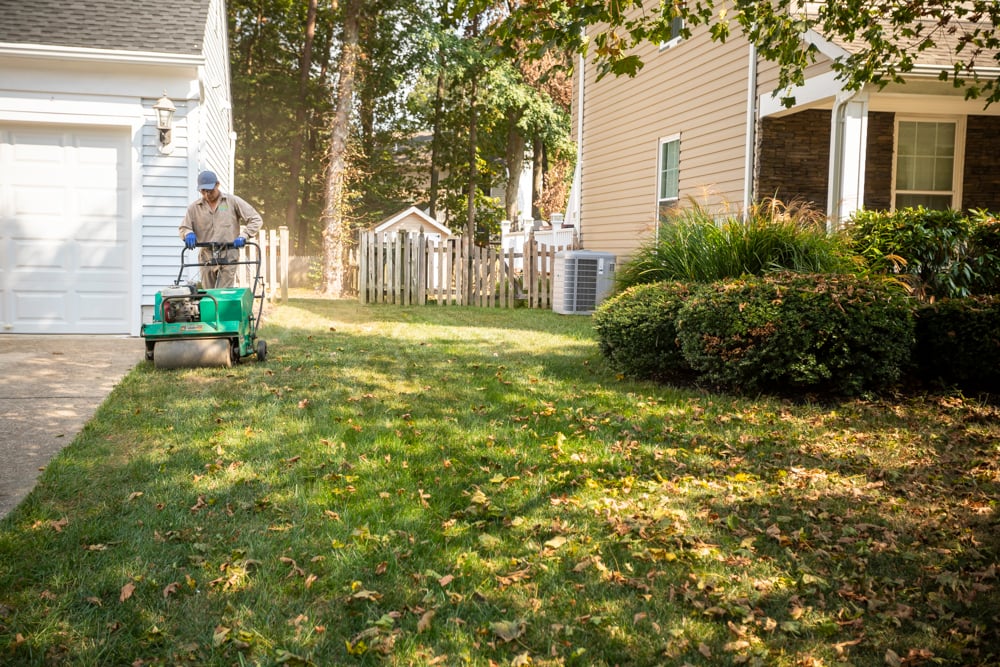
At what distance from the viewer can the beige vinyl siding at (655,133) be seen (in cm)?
1403

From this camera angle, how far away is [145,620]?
334 cm

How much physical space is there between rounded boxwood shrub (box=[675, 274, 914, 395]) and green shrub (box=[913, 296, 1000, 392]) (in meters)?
0.34

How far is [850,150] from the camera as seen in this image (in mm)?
11000

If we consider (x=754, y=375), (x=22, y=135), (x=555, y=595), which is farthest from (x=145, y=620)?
(x=22, y=135)

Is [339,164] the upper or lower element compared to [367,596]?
upper

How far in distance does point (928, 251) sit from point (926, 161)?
4.48 metres

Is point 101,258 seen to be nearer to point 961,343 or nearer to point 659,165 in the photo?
point 659,165

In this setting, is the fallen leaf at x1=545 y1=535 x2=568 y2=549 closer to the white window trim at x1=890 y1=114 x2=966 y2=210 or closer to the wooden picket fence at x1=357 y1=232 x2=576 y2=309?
the white window trim at x1=890 y1=114 x2=966 y2=210

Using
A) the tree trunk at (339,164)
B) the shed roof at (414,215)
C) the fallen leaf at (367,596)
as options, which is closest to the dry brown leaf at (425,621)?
the fallen leaf at (367,596)

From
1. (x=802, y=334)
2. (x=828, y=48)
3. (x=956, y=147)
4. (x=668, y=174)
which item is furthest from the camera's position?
(x=668, y=174)

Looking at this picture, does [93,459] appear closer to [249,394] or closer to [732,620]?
[249,394]

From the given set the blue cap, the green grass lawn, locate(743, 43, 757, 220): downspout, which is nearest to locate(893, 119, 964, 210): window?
locate(743, 43, 757, 220): downspout

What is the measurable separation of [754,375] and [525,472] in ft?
10.1

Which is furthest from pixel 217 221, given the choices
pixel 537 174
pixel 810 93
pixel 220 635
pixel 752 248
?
pixel 537 174
